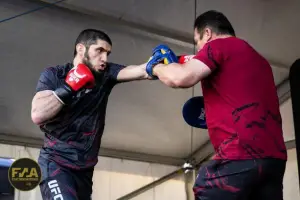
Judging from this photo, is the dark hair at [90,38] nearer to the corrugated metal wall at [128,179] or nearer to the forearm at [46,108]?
the forearm at [46,108]

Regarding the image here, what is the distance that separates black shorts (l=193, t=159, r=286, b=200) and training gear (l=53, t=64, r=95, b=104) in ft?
2.33

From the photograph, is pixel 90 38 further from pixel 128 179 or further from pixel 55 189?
pixel 128 179

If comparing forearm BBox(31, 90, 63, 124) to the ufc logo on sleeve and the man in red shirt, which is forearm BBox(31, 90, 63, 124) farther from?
the man in red shirt

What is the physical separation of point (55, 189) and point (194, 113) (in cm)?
65

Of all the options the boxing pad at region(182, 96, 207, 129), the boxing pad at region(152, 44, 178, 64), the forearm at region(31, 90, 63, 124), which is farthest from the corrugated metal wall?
the boxing pad at region(152, 44, 178, 64)

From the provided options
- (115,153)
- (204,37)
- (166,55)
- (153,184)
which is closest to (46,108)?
(166,55)

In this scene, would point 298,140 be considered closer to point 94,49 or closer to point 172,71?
point 94,49

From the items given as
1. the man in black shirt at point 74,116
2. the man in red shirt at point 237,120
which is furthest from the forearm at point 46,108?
the man in red shirt at point 237,120

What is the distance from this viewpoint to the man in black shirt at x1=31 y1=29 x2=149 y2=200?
210 centimetres

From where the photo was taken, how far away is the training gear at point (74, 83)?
Result: 6.84ft

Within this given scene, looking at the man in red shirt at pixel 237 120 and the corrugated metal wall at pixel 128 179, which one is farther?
the corrugated metal wall at pixel 128 179

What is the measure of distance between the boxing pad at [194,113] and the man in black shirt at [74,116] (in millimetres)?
331

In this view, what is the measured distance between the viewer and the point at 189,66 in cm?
165

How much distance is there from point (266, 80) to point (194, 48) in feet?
7.40
